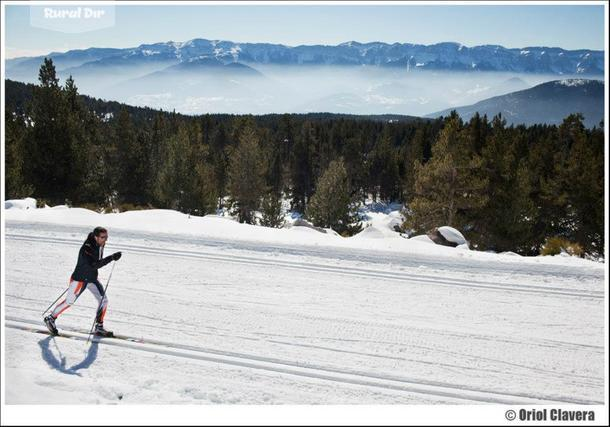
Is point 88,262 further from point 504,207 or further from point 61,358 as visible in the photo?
point 504,207

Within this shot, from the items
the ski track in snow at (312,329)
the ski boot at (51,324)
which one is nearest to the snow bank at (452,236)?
the ski track in snow at (312,329)

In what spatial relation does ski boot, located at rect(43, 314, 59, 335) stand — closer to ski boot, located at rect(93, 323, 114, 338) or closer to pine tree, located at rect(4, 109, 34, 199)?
ski boot, located at rect(93, 323, 114, 338)

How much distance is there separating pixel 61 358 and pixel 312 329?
3.82m

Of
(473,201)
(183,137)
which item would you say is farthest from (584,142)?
(183,137)

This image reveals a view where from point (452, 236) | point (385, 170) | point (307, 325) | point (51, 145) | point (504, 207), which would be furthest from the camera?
point (385, 170)

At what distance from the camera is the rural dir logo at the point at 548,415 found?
5703mm

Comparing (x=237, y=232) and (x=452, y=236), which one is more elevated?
(x=237, y=232)

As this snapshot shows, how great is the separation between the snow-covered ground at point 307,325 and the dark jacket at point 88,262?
0.92 metres

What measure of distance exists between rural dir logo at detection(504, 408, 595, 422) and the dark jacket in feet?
20.5

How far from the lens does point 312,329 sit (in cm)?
758


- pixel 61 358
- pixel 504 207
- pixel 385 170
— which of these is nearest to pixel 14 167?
pixel 61 358

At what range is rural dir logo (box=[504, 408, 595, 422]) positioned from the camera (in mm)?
5703

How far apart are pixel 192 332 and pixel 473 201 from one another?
2009 cm

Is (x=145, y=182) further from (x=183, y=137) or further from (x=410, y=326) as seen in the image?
(x=410, y=326)
